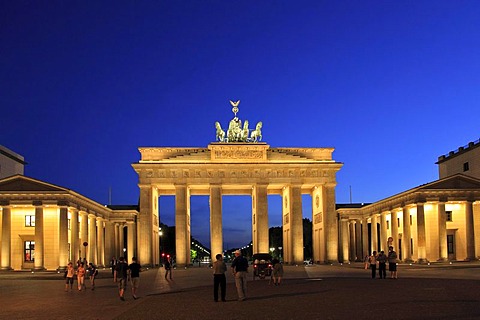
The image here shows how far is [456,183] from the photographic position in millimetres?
67938

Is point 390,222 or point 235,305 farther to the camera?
point 390,222

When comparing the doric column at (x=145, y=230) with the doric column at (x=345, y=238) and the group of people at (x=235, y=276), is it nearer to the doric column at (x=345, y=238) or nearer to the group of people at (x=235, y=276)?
the doric column at (x=345, y=238)

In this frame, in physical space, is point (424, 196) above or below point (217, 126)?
below

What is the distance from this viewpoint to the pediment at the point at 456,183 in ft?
221

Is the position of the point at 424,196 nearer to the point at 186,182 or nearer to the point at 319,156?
the point at 319,156

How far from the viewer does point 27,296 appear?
94.1 ft

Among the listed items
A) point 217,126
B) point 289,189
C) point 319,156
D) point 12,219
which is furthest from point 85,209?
point 319,156

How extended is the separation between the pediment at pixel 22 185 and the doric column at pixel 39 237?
1.49 m

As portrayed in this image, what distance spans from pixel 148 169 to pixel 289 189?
18361 mm

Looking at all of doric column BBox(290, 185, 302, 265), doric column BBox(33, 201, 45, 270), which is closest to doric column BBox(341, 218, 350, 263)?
doric column BBox(290, 185, 302, 265)

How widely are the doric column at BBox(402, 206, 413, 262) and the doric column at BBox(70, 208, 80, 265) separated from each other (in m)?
37.2

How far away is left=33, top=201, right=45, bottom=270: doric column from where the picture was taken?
59.7 meters

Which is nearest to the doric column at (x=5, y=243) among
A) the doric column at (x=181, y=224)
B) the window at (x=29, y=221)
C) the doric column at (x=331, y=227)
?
the window at (x=29, y=221)

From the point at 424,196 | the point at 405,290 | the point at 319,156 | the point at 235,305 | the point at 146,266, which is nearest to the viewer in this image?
the point at 235,305
